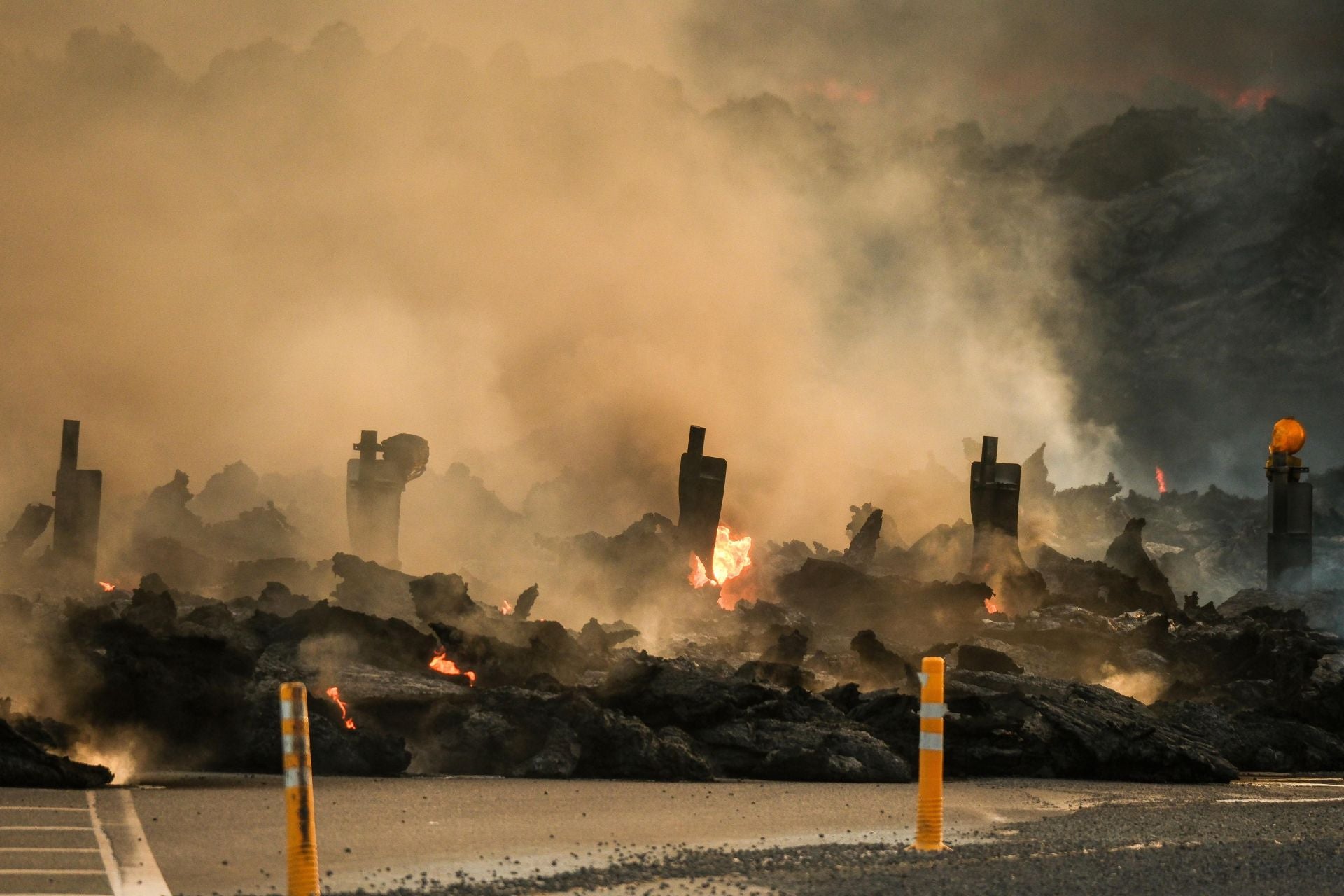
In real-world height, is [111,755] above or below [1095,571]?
below

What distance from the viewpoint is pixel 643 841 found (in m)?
10.6

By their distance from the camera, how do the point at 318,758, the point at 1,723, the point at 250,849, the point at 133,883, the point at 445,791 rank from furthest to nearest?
1. the point at 318,758
2. the point at 445,791
3. the point at 1,723
4. the point at 250,849
5. the point at 133,883

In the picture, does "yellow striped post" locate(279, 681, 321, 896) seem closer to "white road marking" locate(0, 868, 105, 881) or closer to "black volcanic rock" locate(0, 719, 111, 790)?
"white road marking" locate(0, 868, 105, 881)

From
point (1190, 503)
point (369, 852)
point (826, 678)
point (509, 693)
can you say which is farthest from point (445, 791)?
point (1190, 503)

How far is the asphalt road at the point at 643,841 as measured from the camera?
8672 millimetres

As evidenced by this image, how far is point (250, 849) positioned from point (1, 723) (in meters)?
3.65

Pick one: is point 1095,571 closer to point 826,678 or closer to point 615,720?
point 826,678

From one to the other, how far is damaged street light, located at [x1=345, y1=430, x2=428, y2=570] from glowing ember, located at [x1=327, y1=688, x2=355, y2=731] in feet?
56.7

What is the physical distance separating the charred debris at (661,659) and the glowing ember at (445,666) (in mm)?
43

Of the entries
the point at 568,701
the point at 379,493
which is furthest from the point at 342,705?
the point at 379,493

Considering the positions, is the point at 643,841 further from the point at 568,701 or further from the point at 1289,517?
the point at 1289,517

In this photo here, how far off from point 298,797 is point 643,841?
3.60m

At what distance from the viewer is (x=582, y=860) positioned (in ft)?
31.4

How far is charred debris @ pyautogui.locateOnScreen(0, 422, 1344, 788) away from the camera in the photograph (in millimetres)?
14719
